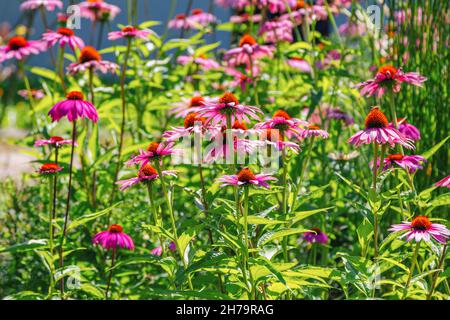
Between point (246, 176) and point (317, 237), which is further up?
point (246, 176)

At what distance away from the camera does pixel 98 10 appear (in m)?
2.83

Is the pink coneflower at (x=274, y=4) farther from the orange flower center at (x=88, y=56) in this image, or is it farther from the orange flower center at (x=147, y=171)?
the orange flower center at (x=147, y=171)

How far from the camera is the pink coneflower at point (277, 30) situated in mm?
2789

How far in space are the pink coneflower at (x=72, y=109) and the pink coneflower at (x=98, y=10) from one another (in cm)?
117

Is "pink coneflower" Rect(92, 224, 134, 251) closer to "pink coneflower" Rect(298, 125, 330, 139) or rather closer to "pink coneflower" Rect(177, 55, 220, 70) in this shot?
"pink coneflower" Rect(298, 125, 330, 139)

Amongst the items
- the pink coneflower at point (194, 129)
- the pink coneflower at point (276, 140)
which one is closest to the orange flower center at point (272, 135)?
the pink coneflower at point (276, 140)

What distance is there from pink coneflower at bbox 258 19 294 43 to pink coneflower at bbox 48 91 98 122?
1.20 meters

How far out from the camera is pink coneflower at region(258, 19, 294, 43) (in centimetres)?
279

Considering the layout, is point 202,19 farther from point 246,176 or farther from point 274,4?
point 246,176

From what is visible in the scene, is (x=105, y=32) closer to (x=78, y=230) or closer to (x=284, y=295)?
(x=78, y=230)

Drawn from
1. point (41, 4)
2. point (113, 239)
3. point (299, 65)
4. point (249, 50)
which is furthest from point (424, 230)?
point (41, 4)

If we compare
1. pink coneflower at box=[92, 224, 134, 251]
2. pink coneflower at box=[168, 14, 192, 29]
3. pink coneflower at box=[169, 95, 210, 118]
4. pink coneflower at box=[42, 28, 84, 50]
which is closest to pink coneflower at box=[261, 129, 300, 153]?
pink coneflower at box=[169, 95, 210, 118]

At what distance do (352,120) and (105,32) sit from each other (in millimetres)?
5977

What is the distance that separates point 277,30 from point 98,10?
28.4 inches
